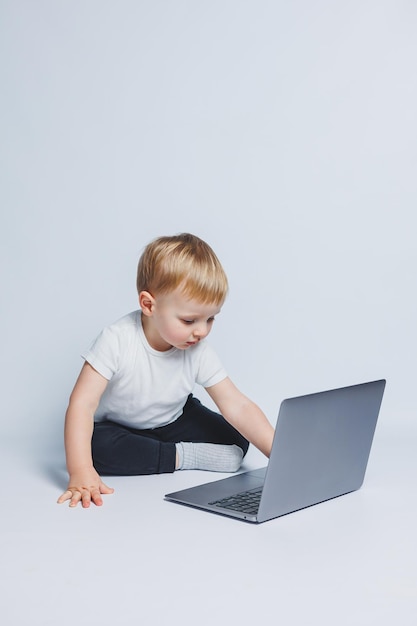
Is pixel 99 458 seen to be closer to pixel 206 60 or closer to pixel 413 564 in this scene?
pixel 413 564

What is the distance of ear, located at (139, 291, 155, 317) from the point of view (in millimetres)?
1828

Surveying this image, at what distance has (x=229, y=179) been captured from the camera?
2.62m

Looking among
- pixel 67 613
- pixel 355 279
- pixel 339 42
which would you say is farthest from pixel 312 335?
pixel 67 613

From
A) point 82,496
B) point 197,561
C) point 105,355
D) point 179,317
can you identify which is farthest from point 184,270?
point 197,561

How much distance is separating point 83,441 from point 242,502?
0.36m

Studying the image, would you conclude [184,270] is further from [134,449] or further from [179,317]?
[134,449]

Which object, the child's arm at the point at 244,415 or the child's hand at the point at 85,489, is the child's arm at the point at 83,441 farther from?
the child's arm at the point at 244,415

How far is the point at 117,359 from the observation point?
6.17 feet

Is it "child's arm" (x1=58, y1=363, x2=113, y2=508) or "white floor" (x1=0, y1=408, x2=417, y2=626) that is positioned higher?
"child's arm" (x1=58, y1=363, x2=113, y2=508)

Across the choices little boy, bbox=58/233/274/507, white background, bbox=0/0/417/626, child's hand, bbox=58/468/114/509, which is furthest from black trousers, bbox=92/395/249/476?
white background, bbox=0/0/417/626

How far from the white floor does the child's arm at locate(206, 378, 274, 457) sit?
0.19 metres

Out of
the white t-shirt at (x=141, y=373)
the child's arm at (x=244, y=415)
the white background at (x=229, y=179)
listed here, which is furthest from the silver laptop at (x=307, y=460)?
the white background at (x=229, y=179)

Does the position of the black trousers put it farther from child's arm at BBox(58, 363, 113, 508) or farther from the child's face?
the child's face

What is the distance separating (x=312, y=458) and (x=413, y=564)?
29 cm
